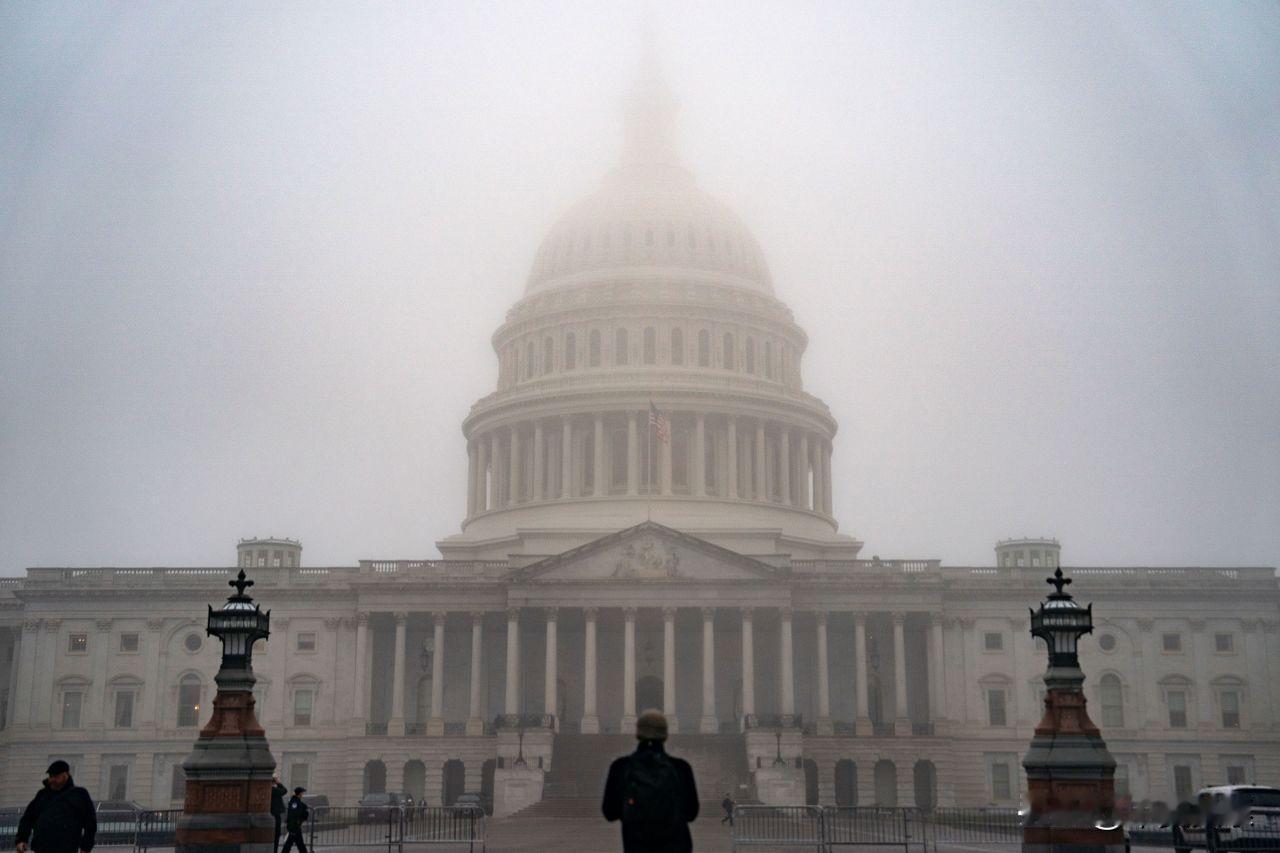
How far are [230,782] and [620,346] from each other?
81496 mm

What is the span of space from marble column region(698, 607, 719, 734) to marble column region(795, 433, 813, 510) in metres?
21.7

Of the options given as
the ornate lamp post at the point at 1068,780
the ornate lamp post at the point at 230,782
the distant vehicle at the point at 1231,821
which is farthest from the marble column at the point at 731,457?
the ornate lamp post at the point at 1068,780

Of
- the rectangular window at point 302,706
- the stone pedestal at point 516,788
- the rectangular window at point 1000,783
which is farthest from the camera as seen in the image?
the rectangular window at point 302,706

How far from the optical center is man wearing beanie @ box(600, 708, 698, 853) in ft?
52.6

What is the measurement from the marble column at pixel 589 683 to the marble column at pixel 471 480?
80.3ft

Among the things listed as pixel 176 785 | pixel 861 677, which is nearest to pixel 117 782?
pixel 176 785

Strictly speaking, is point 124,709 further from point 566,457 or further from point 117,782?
point 566,457

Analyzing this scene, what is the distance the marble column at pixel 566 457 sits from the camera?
10806 cm

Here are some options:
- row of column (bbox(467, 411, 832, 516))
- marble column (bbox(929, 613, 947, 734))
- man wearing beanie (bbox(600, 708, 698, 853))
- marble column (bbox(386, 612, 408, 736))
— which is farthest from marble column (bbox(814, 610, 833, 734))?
man wearing beanie (bbox(600, 708, 698, 853))

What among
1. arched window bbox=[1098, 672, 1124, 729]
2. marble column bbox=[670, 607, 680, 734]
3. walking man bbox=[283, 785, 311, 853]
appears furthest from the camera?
arched window bbox=[1098, 672, 1124, 729]

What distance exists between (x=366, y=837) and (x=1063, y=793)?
92.8 ft

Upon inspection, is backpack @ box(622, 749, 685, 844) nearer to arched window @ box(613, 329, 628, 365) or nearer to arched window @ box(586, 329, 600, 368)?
arched window @ box(613, 329, 628, 365)

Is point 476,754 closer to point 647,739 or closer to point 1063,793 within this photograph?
point 1063,793

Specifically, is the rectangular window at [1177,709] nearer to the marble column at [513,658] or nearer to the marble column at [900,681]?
the marble column at [900,681]
